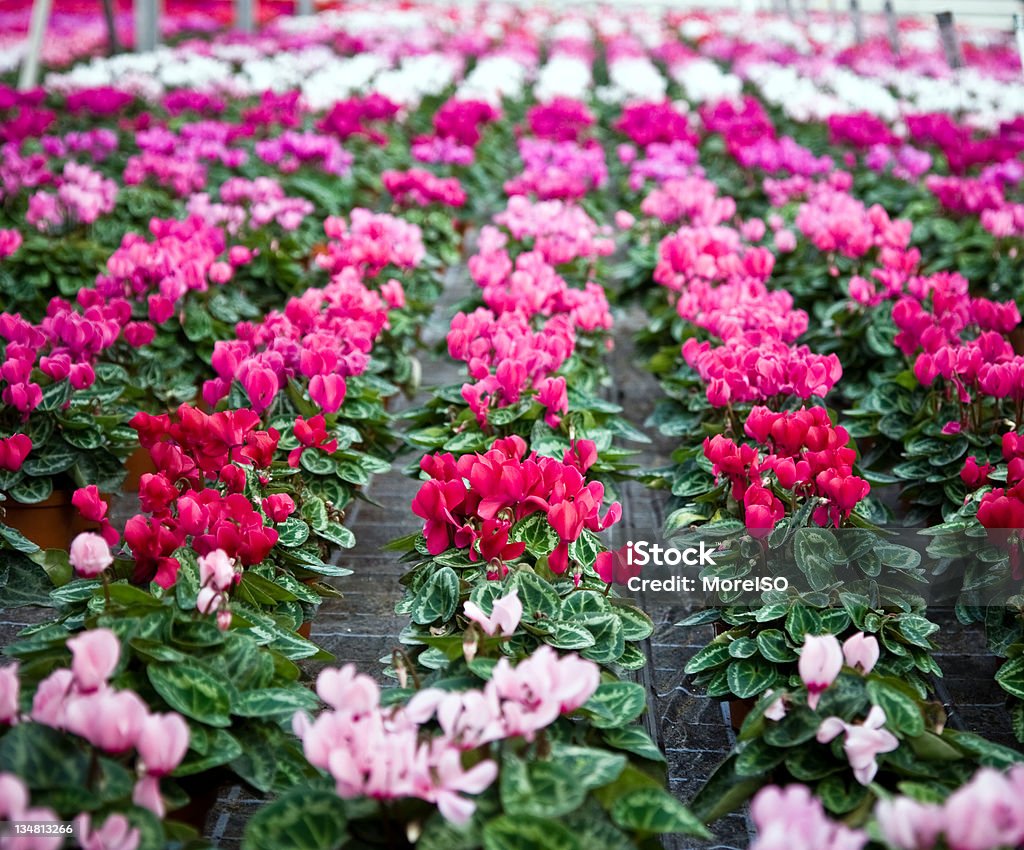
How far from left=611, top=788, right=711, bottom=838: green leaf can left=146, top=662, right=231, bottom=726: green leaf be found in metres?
0.52

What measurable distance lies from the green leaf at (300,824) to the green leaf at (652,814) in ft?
1.09

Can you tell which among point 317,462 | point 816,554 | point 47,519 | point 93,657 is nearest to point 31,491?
point 47,519

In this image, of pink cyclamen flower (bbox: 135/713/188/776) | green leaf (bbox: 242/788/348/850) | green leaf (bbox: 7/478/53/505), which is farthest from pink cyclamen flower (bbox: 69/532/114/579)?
green leaf (bbox: 7/478/53/505)

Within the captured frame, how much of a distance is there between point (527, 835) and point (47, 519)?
6.40 feet

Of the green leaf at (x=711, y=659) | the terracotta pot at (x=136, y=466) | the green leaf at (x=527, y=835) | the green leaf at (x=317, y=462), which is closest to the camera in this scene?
the green leaf at (x=527, y=835)

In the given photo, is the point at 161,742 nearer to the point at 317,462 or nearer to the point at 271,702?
the point at 271,702

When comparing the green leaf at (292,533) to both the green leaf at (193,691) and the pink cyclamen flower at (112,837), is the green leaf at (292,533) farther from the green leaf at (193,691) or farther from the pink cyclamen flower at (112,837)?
the pink cyclamen flower at (112,837)

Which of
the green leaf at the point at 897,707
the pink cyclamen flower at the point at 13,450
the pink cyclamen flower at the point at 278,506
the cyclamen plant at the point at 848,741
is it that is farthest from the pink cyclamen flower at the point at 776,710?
the pink cyclamen flower at the point at 13,450

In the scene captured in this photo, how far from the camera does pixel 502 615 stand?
65.9 inches

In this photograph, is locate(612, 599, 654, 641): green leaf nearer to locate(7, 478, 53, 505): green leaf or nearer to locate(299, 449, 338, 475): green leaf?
locate(299, 449, 338, 475): green leaf

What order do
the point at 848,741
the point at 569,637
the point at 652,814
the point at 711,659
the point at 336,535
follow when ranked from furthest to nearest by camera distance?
1. the point at 336,535
2. the point at 711,659
3. the point at 569,637
4. the point at 848,741
5. the point at 652,814

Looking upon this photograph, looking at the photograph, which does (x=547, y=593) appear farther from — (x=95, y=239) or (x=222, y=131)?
(x=222, y=131)

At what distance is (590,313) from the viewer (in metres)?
3.35

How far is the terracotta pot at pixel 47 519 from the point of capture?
2.80 m
